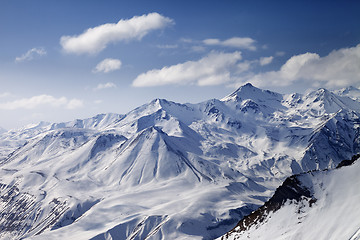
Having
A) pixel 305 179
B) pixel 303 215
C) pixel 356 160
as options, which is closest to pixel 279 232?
pixel 303 215

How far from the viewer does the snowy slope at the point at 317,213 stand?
113438mm

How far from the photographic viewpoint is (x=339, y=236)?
345 ft

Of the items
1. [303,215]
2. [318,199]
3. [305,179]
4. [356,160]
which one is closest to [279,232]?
[303,215]

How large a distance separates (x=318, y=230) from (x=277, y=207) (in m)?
33.6

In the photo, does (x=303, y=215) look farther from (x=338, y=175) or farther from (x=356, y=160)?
(x=356, y=160)

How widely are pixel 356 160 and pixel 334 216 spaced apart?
39.5 metres

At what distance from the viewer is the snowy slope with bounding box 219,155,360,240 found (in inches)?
4466

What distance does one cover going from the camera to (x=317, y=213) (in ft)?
426

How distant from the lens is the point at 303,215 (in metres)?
134

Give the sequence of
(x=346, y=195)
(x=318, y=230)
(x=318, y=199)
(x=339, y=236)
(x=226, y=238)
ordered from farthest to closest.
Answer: (x=226, y=238), (x=318, y=199), (x=346, y=195), (x=318, y=230), (x=339, y=236)

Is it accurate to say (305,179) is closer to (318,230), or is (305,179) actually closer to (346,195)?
(346,195)

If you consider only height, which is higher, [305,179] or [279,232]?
[305,179]

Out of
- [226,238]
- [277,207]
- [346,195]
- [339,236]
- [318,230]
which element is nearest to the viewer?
[339,236]

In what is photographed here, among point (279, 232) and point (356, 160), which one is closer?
point (279, 232)
